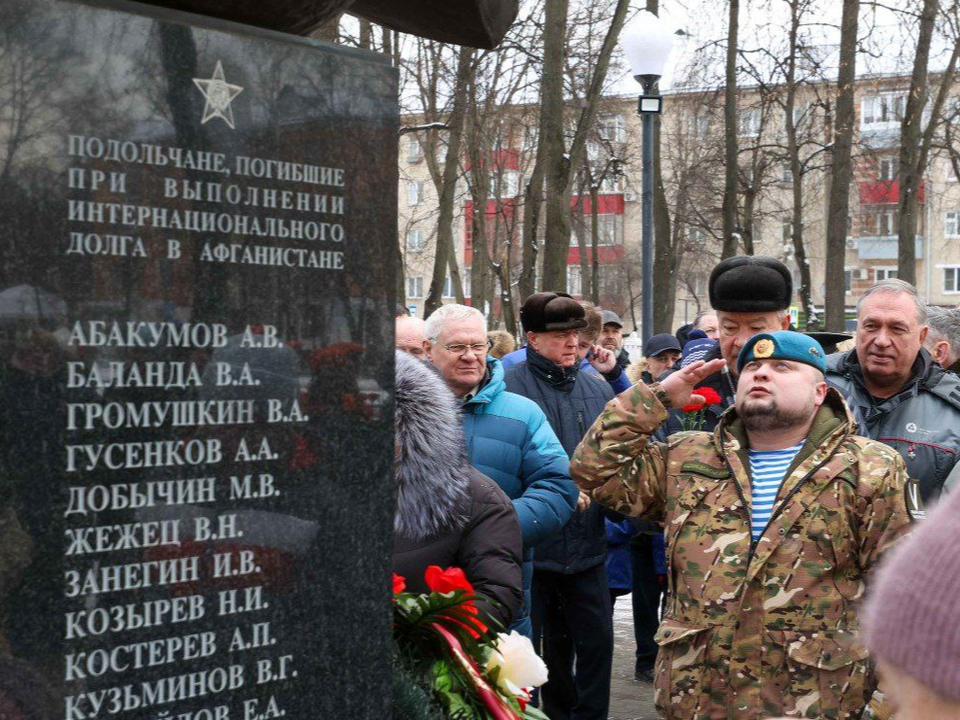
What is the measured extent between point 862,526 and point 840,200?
14205mm

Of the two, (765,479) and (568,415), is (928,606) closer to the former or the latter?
(765,479)

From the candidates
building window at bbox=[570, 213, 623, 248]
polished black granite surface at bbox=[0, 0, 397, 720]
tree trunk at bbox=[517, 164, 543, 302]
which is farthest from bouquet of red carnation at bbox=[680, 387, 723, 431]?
building window at bbox=[570, 213, 623, 248]

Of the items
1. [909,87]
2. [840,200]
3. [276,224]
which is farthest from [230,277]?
[909,87]

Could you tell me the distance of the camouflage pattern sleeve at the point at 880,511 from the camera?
3477 millimetres

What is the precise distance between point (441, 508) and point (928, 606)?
2434 mm

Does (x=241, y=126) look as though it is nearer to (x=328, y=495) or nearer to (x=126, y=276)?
(x=126, y=276)

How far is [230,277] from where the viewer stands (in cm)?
240

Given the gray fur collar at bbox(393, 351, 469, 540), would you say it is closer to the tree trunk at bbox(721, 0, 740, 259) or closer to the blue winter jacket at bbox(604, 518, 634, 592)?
the blue winter jacket at bbox(604, 518, 634, 592)

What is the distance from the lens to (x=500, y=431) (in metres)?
5.14

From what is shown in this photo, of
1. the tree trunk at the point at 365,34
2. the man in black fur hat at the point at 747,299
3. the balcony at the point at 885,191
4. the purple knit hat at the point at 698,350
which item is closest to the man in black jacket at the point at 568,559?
the purple knit hat at the point at 698,350

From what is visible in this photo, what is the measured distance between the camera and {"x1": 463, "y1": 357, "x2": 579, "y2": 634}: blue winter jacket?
5.09m

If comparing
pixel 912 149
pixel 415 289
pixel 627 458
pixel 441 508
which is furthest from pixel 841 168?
pixel 415 289

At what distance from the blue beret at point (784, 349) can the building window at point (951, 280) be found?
187 ft

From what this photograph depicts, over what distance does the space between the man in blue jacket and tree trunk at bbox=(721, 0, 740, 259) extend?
46.7ft
